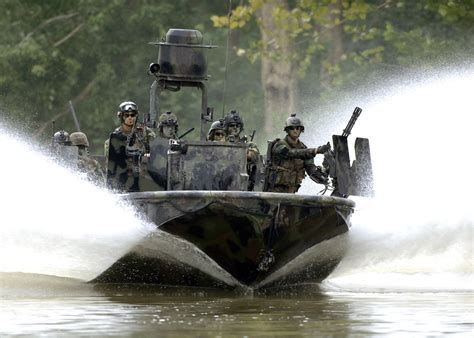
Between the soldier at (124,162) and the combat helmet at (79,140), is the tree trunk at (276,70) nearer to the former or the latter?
the combat helmet at (79,140)

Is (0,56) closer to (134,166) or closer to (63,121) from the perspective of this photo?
(63,121)

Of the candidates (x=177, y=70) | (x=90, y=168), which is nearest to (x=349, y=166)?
(x=177, y=70)

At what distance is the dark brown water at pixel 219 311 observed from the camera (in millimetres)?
18609

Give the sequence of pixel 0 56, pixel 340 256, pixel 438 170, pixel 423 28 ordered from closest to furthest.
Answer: pixel 340 256 < pixel 438 170 < pixel 423 28 < pixel 0 56

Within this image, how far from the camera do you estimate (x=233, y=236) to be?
23297 millimetres

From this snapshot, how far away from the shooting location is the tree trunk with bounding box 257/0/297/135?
5162 centimetres

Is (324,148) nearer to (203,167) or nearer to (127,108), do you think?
(203,167)

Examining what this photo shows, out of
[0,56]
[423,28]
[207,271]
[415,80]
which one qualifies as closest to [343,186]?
[207,271]

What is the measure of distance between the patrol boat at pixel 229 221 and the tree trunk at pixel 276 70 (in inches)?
1007

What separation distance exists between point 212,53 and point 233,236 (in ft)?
127

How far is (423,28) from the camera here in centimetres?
5097

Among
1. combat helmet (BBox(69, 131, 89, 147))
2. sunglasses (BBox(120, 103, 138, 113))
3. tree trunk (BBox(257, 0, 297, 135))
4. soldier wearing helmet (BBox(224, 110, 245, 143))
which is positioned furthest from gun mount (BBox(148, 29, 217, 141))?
tree trunk (BBox(257, 0, 297, 135))

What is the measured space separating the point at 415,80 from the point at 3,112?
1308 cm

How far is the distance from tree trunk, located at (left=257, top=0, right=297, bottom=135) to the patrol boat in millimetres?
25565
